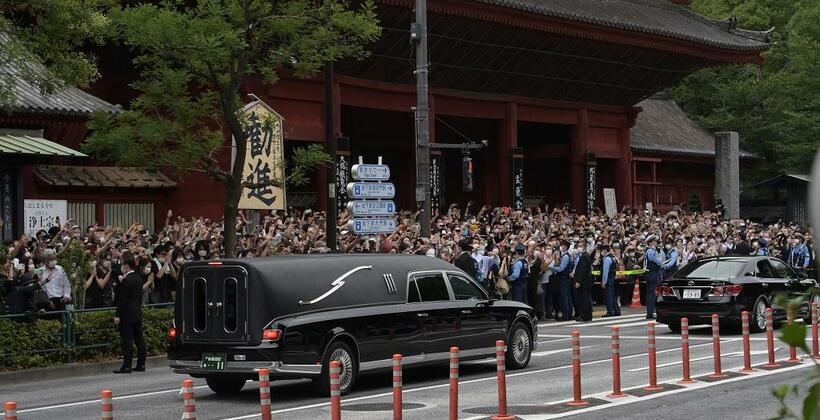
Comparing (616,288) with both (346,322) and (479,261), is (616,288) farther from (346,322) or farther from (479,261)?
(346,322)

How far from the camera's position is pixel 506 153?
4341cm

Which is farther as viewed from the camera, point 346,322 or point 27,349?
point 27,349

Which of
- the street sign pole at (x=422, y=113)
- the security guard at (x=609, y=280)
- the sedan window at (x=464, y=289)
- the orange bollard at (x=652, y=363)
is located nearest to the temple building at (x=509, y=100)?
the street sign pole at (x=422, y=113)

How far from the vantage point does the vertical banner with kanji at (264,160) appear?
83.5 ft

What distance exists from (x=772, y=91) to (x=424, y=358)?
4451cm

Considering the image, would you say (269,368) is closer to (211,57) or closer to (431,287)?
(431,287)

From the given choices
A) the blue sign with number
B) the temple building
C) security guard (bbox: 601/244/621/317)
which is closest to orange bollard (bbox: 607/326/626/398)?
the blue sign with number

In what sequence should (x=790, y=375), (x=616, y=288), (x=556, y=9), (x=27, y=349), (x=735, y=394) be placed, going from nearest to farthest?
(x=735, y=394) < (x=790, y=375) < (x=27, y=349) < (x=616, y=288) < (x=556, y=9)

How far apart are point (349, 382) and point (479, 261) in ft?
37.5

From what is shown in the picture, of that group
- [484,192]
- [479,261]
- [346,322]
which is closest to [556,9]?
[484,192]

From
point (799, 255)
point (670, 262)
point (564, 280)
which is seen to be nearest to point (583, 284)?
point (564, 280)

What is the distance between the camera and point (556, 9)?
1603 inches

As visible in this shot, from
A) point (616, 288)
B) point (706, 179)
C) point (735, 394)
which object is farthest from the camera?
point (706, 179)

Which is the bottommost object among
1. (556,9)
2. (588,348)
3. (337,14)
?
(588,348)
